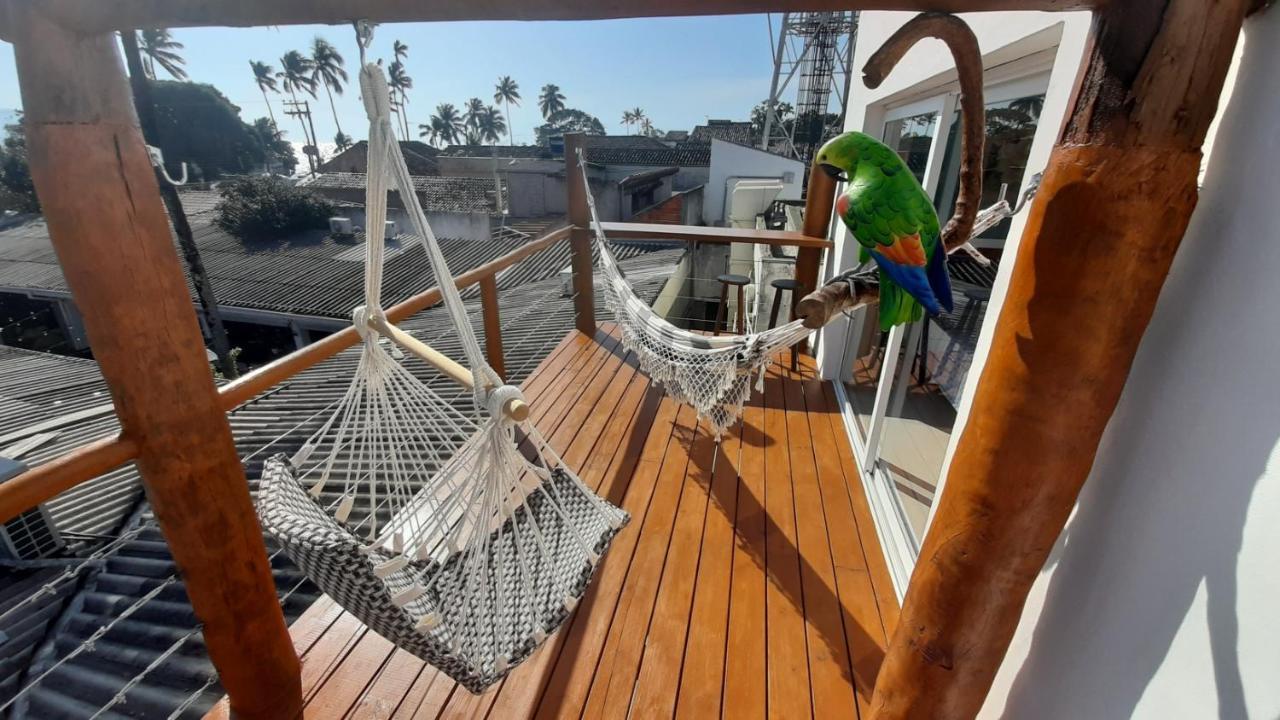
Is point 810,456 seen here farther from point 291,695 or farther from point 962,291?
point 291,695

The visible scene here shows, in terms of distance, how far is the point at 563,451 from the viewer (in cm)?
212

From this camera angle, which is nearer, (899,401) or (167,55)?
(899,401)

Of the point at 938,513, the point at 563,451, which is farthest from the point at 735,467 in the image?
the point at 938,513

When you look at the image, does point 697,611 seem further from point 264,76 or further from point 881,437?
point 264,76

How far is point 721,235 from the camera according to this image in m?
2.59

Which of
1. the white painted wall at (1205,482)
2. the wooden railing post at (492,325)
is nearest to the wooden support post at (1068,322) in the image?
the white painted wall at (1205,482)

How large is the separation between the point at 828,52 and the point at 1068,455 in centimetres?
1508

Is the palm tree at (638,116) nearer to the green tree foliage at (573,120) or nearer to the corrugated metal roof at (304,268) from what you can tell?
the green tree foliage at (573,120)

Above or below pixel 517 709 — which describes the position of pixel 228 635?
above

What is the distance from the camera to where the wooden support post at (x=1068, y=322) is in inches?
18.8

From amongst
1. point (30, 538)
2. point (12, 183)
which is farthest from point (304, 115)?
point (30, 538)

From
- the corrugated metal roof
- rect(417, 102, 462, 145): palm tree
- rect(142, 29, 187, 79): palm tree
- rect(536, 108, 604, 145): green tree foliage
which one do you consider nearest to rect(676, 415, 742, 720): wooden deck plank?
the corrugated metal roof

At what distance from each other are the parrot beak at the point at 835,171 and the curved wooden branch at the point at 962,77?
17 cm

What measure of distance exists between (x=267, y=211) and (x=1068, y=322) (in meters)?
16.1
